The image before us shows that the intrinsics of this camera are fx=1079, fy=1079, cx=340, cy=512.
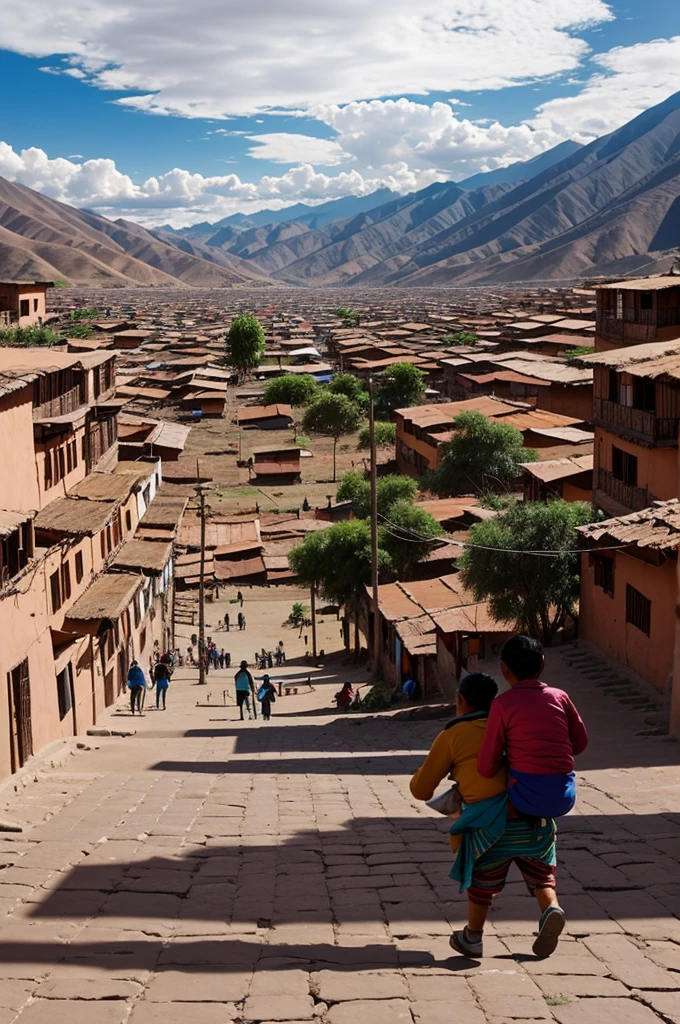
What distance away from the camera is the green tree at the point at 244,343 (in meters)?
85.1

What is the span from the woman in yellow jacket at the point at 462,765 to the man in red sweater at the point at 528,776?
101 mm

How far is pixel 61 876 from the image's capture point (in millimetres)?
6867

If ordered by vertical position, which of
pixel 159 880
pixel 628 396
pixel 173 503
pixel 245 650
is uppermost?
pixel 628 396

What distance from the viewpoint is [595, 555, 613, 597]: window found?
62.6ft

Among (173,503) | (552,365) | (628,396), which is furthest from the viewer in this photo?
(552,365)

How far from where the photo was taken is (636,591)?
17.8 meters

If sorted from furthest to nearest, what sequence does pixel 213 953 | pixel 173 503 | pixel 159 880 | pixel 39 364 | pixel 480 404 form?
pixel 480 404 → pixel 173 503 → pixel 39 364 → pixel 159 880 → pixel 213 953

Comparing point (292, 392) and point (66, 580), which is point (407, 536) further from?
point (292, 392)

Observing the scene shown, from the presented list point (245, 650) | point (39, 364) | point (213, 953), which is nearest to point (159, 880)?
point (213, 953)

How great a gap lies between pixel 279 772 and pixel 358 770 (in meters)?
0.92

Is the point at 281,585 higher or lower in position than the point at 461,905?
lower

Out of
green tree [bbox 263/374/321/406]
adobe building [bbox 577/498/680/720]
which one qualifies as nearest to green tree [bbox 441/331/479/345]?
green tree [bbox 263/374/321/406]

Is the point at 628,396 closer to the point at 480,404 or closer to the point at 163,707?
the point at 163,707

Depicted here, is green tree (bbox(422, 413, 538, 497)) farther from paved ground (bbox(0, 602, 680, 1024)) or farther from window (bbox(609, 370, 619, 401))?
paved ground (bbox(0, 602, 680, 1024))
